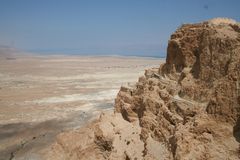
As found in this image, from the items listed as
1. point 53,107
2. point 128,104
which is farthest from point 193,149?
point 53,107

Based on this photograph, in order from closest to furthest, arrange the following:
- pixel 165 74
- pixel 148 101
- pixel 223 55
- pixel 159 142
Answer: pixel 223 55
pixel 159 142
pixel 148 101
pixel 165 74

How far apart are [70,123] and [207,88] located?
75.7 ft

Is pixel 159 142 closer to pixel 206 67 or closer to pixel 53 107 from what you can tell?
pixel 206 67

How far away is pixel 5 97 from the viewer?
171 ft

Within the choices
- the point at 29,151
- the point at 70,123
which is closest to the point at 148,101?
the point at 29,151

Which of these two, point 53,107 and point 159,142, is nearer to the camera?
point 159,142

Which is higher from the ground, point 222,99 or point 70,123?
point 222,99

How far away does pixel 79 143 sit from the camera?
1736cm

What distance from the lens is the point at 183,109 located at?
12.1m

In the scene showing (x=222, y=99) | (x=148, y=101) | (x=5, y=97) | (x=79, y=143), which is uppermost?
(x=222, y=99)

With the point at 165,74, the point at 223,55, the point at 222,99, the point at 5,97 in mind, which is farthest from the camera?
the point at 5,97

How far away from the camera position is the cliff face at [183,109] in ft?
33.9

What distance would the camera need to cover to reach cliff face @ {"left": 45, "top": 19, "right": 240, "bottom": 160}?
10.3 metres

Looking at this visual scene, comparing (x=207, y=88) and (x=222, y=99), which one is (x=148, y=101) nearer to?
(x=207, y=88)
